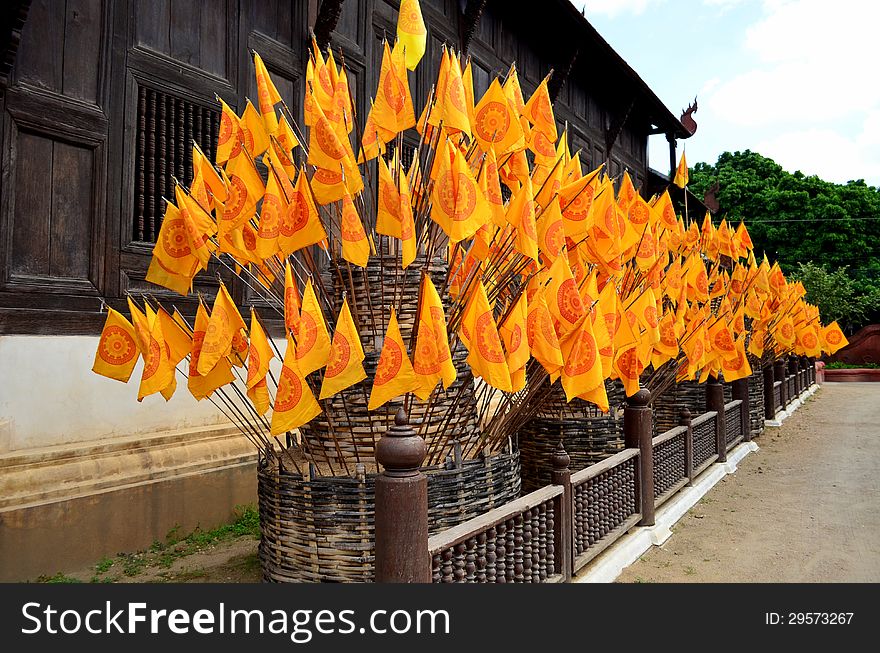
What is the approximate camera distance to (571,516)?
378 cm

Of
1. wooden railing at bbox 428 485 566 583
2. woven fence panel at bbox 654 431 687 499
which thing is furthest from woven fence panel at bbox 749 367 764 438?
wooden railing at bbox 428 485 566 583

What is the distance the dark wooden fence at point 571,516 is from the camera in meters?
2.86

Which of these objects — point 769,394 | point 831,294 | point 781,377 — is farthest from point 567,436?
point 831,294

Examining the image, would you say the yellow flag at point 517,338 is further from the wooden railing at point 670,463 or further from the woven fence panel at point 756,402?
the woven fence panel at point 756,402

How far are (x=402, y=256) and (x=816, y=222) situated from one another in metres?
31.8

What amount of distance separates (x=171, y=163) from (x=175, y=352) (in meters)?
2.55

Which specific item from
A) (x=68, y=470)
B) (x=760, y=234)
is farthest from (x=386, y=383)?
(x=760, y=234)

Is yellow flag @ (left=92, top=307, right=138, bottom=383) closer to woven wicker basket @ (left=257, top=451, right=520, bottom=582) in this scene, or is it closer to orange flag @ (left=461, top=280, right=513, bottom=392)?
woven wicker basket @ (left=257, top=451, right=520, bottom=582)

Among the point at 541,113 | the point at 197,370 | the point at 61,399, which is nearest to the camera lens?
the point at 197,370

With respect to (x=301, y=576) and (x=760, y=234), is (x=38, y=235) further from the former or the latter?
(x=760, y=234)

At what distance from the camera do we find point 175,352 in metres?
3.09

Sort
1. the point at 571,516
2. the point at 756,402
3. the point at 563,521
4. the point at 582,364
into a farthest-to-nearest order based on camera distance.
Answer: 1. the point at 756,402
2. the point at 571,516
3. the point at 563,521
4. the point at 582,364

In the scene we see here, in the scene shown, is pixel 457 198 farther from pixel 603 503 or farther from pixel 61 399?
pixel 61 399

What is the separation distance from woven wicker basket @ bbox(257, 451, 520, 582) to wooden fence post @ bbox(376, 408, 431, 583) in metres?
0.68
